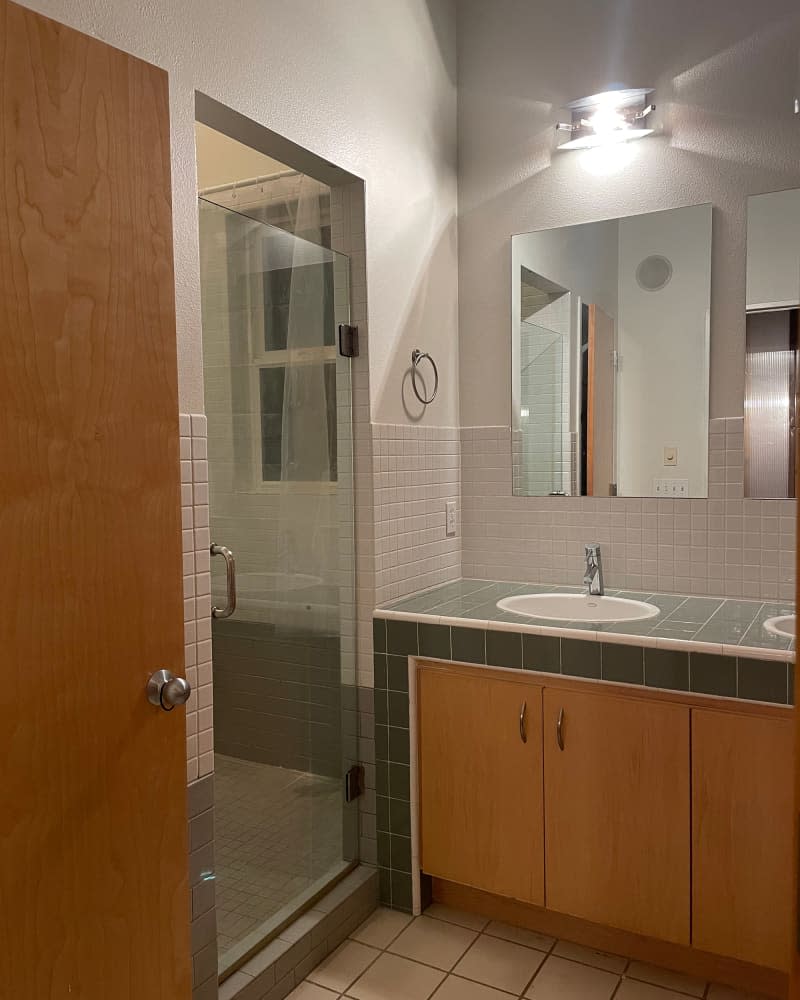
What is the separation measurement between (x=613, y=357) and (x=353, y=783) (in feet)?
5.31

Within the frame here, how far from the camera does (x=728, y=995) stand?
7.02 ft

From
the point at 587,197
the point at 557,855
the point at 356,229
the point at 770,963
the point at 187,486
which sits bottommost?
the point at 770,963

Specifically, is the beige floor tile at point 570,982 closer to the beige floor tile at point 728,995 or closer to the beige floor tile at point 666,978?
the beige floor tile at point 666,978

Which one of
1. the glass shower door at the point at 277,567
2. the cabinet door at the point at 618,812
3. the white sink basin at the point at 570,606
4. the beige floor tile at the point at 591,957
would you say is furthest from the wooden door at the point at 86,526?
the white sink basin at the point at 570,606

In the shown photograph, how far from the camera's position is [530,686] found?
7.50 ft

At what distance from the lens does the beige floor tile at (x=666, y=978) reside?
2.16 metres

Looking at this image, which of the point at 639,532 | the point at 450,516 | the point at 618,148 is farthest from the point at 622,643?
the point at 618,148

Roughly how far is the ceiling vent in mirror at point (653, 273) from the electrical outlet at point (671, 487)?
626mm

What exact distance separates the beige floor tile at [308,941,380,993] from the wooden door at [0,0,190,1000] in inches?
29.0

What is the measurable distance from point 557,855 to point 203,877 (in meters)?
0.98

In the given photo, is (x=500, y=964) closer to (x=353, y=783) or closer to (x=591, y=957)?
(x=591, y=957)

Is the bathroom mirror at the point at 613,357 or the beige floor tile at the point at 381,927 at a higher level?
the bathroom mirror at the point at 613,357

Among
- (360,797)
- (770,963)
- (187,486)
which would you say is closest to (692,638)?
(770,963)

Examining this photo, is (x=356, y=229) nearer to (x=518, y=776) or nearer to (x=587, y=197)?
(x=587, y=197)
